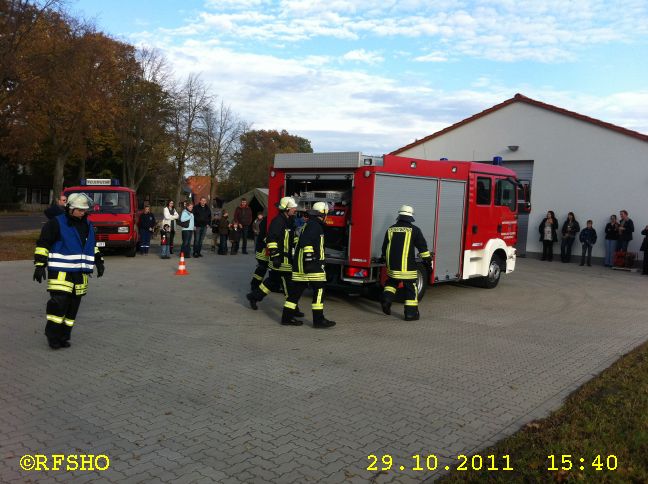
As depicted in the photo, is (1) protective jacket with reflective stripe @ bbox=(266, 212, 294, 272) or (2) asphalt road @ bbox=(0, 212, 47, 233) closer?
(1) protective jacket with reflective stripe @ bbox=(266, 212, 294, 272)

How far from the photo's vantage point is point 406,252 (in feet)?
28.2

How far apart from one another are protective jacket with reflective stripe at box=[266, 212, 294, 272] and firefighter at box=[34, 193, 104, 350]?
2.66 metres

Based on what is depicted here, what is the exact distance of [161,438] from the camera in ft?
13.8

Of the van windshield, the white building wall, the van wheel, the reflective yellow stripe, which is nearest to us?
the reflective yellow stripe

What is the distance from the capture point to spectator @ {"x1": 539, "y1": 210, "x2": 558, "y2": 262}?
20.1m

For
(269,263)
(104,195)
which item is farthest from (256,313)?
(104,195)

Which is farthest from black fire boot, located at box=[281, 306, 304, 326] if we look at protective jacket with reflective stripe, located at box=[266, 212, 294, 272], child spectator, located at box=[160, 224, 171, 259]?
child spectator, located at box=[160, 224, 171, 259]

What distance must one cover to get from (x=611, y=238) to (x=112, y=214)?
1571 centimetres

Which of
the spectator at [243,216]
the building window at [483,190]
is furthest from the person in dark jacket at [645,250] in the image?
the spectator at [243,216]

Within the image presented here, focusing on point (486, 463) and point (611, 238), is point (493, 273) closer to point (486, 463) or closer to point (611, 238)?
point (611, 238)

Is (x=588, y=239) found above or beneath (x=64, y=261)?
above

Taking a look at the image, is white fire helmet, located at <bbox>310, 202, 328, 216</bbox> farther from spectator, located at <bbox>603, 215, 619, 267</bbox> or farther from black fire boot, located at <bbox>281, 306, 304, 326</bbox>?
spectator, located at <bbox>603, 215, 619, 267</bbox>

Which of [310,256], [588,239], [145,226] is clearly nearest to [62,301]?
[310,256]

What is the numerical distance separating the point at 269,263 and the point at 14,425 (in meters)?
4.74
